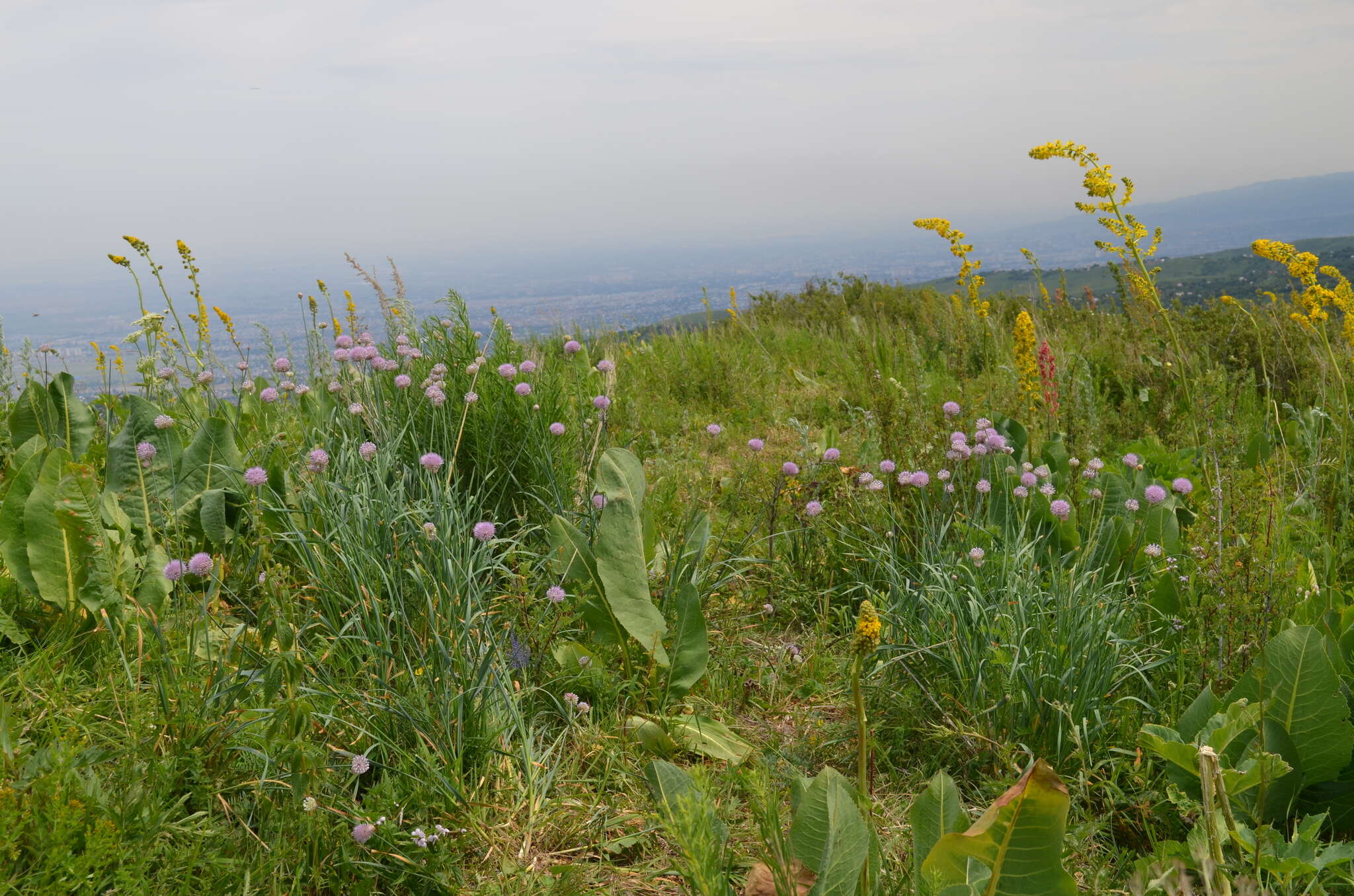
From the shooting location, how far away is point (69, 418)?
2842 mm

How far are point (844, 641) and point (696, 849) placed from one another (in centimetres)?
148

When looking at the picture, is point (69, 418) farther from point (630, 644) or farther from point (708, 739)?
point (708, 739)

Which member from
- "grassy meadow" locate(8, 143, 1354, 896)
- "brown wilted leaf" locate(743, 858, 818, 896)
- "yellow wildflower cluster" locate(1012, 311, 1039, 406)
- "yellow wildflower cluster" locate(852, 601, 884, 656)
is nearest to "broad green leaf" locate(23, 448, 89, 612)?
"grassy meadow" locate(8, 143, 1354, 896)

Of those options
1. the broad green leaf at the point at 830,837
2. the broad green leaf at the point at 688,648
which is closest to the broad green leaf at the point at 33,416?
the broad green leaf at the point at 688,648

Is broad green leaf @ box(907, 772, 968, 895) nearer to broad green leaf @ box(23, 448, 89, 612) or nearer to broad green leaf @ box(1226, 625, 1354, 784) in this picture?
broad green leaf @ box(1226, 625, 1354, 784)

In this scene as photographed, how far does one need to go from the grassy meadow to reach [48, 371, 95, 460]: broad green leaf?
16mm

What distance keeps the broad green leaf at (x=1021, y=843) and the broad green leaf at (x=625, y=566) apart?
995 mm

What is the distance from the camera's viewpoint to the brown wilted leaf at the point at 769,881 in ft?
5.08

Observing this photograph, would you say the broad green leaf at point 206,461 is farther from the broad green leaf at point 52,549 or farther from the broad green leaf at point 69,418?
the broad green leaf at point 69,418

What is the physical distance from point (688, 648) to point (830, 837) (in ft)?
3.09

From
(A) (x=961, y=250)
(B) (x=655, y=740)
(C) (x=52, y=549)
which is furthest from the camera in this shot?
(A) (x=961, y=250)

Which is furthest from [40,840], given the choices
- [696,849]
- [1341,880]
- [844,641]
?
[1341,880]

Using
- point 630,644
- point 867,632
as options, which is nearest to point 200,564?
point 630,644

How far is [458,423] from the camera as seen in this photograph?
292 cm
